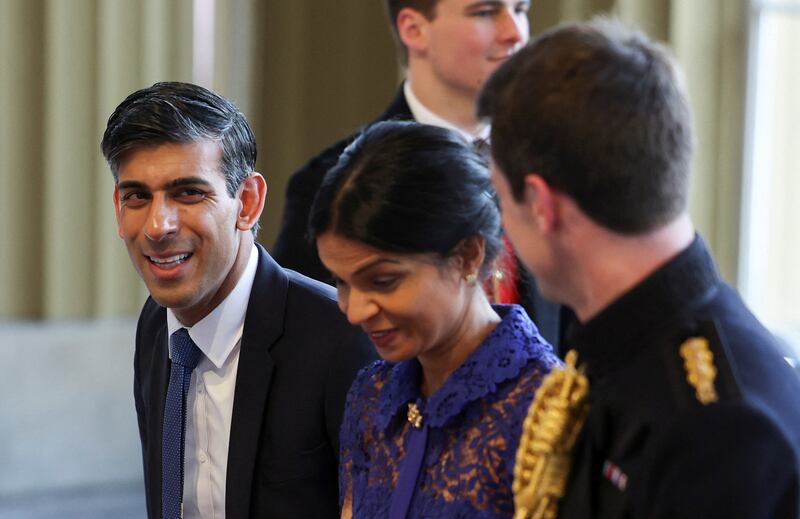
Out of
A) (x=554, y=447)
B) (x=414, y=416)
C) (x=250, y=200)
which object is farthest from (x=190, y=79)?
(x=554, y=447)

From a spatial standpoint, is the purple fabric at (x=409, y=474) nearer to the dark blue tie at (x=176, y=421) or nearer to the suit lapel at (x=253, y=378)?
the suit lapel at (x=253, y=378)

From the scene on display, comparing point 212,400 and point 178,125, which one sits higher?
point 178,125

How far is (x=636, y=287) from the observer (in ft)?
4.31

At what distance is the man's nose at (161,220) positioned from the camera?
217 cm

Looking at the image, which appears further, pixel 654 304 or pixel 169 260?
pixel 169 260

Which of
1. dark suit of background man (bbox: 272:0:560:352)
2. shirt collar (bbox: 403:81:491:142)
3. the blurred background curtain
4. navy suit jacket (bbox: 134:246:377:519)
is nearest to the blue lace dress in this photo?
navy suit jacket (bbox: 134:246:377:519)

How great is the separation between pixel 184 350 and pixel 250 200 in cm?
31

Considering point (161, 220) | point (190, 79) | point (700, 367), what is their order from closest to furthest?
point (700, 367)
point (161, 220)
point (190, 79)

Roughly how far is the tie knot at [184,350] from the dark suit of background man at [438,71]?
1.86 ft

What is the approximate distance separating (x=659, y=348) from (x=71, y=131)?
407cm

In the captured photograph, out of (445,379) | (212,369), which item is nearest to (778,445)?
(445,379)

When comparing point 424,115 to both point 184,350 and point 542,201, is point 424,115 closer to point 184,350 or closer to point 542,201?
point 184,350

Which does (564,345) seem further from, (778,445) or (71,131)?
(71,131)

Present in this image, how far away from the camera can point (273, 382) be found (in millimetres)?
2234
